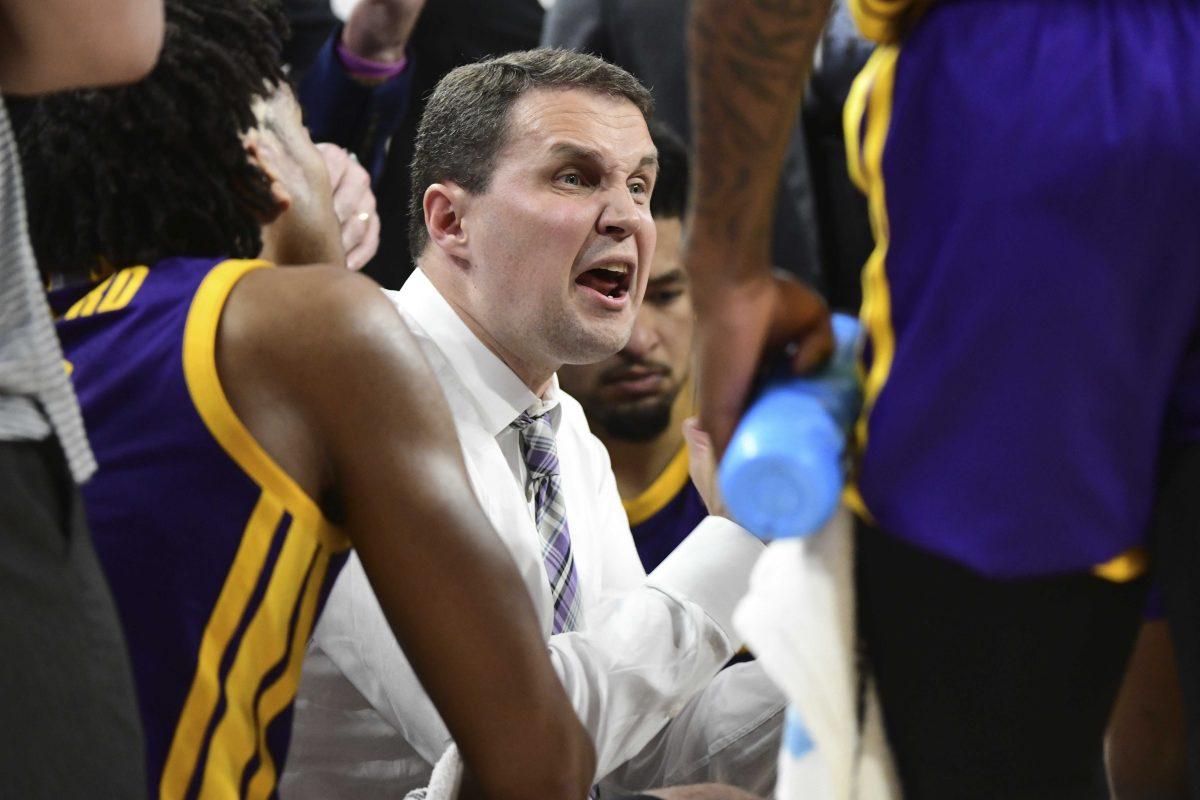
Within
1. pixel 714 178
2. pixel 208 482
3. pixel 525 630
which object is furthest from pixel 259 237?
pixel 714 178

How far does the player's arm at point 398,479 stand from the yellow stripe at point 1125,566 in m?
0.52

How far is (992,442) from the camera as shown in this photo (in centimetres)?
99

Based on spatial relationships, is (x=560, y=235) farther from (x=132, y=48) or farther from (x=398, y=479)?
(x=132, y=48)

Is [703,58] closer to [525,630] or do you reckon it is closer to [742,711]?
[525,630]

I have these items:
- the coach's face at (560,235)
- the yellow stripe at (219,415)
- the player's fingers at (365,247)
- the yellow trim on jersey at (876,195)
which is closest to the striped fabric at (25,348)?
the yellow stripe at (219,415)

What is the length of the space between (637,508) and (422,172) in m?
Result: 0.66

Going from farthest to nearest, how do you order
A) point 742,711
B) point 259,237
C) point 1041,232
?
point 742,711, point 259,237, point 1041,232

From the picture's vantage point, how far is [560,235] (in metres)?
2.06

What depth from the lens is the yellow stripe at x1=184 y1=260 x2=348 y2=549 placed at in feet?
4.15

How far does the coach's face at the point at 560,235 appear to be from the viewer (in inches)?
80.3

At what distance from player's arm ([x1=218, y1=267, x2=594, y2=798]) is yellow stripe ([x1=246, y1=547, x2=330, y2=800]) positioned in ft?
0.18

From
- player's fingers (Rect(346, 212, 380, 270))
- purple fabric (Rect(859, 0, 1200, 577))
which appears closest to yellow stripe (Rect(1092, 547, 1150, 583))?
purple fabric (Rect(859, 0, 1200, 577))

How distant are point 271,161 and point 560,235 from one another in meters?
0.46

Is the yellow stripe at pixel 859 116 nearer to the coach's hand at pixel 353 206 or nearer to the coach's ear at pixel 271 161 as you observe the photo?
the coach's ear at pixel 271 161
